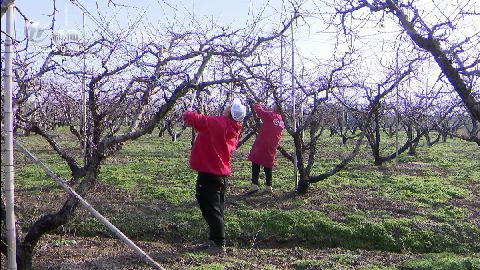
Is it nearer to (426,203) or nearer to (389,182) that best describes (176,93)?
(426,203)

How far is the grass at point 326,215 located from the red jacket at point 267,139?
67 cm

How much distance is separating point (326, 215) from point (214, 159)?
7.71 ft

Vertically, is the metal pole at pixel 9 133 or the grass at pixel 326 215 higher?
the metal pole at pixel 9 133

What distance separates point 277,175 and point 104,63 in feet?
15.2

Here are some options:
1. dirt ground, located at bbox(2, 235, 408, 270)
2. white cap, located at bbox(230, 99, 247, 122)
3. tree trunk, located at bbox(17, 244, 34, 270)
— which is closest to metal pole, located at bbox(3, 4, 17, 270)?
tree trunk, located at bbox(17, 244, 34, 270)

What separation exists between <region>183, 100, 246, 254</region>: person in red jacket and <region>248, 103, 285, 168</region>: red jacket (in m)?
2.53

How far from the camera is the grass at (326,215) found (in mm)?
6090

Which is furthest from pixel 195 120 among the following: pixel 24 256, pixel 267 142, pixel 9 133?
pixel 267 142

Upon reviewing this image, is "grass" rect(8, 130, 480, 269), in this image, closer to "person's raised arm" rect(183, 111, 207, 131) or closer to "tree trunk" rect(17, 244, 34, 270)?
"person's raised arm" rect(183, 111, 207, 131)

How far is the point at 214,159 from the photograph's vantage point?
207 inches

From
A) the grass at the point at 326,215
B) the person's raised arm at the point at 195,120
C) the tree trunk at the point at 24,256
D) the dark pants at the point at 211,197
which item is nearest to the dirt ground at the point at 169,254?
the grass at the point at 326,215

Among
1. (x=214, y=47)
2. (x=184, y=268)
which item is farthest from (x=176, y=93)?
(x=184, y=268)

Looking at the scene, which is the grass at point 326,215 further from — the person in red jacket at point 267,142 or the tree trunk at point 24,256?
the tree trunk at point 24,256

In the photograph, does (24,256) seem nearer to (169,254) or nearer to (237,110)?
(169,254)
